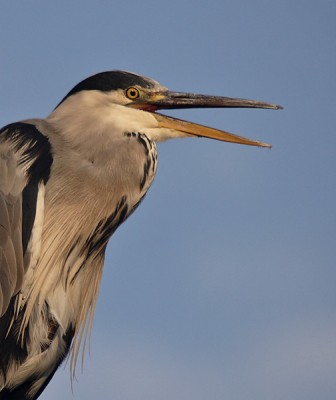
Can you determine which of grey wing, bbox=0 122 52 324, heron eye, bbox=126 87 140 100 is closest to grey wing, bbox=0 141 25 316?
grey wing, bbox=0 122 52 324

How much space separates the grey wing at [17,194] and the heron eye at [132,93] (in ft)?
1.72

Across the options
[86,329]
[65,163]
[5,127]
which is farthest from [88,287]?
[5,127]

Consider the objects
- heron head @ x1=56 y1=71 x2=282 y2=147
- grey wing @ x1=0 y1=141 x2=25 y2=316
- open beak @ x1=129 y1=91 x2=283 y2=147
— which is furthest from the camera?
open beak @ x1=129 y1=91 x2=283 y2=147

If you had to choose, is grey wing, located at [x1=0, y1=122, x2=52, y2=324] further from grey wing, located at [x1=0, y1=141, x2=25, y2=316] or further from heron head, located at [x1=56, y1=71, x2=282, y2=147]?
heron head, located at [x1=56, y1=71, x2=282, y2=147]

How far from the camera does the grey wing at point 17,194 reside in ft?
9.23

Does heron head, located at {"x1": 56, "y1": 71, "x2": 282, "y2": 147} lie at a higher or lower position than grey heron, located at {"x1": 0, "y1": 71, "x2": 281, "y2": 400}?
higher

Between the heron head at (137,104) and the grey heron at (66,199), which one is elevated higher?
the heron head at (137,104)

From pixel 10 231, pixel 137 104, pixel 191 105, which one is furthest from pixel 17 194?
pixel 191 105

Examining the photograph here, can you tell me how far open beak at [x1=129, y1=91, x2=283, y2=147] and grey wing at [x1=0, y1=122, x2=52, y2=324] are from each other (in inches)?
23.7

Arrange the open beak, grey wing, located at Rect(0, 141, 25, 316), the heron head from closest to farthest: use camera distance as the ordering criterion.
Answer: grey wing, located at Rect(0, 141, 25, 316) < the heron head < the open beak

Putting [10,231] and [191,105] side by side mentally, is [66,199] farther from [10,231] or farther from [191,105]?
[191,105]

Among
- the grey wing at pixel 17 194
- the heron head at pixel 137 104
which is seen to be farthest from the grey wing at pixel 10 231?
the heron head at pixel 137 104

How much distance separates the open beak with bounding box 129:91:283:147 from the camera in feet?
11.1

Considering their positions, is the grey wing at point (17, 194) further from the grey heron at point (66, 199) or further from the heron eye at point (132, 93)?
the heron eye at point (132, 93)
